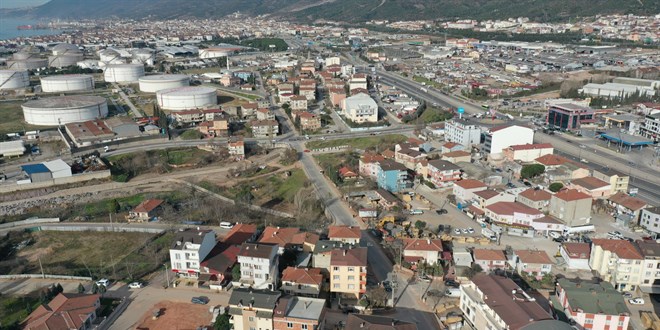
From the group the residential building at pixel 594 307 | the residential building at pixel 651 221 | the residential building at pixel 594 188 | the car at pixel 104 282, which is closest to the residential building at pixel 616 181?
the residential building at pixel 594 188

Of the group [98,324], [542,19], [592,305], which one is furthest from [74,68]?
[542,19]

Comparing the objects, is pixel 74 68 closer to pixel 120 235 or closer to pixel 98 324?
pixel 120 235

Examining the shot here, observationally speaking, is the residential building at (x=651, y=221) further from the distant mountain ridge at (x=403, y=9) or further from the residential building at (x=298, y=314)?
the distant mountain ridge at (x=403, y=9)

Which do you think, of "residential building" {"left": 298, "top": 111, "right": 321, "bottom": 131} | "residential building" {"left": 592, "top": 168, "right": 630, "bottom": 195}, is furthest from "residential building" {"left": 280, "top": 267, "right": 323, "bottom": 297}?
"residential building" {"left": 298, "top": 111, "right": 321, "bottom": 131}

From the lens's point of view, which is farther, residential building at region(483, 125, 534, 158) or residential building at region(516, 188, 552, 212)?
residential building at region(483, 125, 534, 158)

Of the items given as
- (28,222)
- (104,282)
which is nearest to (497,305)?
(104,282)

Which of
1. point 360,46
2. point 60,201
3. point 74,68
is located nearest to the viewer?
point 60,201

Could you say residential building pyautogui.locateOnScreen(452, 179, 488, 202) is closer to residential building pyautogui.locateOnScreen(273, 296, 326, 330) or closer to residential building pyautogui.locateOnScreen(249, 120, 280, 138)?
residential building pyautogui.locateOnScreen(273, 296, 326, 330)
